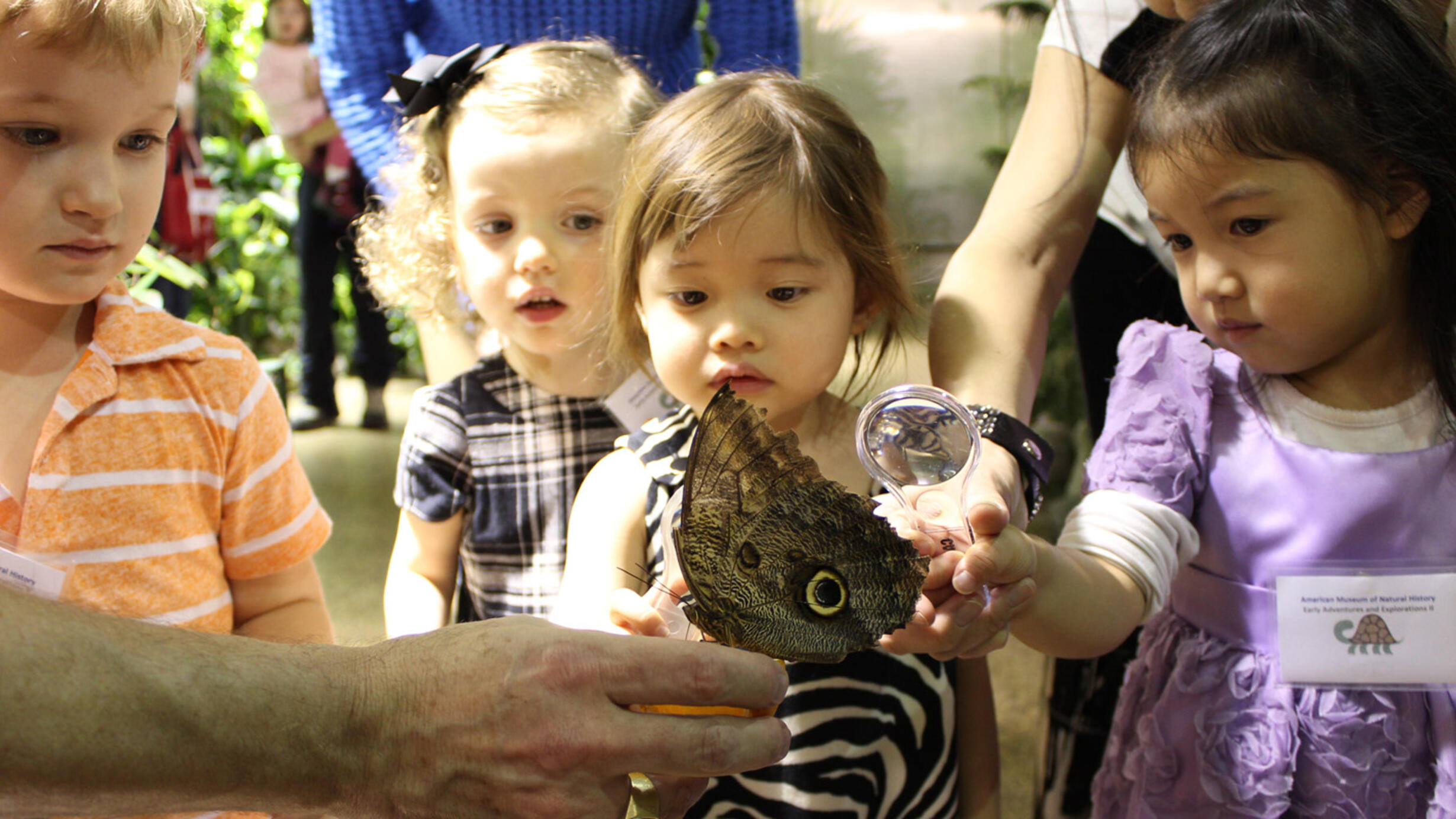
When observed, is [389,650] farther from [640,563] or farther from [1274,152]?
[1274,152]

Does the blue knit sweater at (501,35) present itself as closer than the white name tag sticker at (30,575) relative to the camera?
No

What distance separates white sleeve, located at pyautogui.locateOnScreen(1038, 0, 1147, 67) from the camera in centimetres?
119

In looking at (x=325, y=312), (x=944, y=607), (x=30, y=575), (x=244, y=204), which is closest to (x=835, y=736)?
(x=944, y=607)

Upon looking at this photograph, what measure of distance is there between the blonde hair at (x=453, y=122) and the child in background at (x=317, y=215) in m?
0.56

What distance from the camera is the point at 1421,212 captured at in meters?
0.96

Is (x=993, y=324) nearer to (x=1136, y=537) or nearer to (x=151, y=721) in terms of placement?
(x=1136, y=537)

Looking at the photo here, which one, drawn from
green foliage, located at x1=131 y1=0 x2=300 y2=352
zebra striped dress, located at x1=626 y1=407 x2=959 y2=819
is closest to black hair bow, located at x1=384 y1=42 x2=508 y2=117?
zebra striped dress, located at x1=626 y1=407 x2=959 y2=819

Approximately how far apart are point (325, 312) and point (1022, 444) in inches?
90.1

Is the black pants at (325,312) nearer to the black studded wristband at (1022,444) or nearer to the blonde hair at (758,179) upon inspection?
the blonde hair at (758,179)

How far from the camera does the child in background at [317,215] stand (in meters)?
2.37

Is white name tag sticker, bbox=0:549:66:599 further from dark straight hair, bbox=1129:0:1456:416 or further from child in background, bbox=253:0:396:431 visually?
child in background, bbox=253:0:396:431

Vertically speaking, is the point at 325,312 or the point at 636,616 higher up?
the point at 325,312

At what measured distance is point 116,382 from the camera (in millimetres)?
992

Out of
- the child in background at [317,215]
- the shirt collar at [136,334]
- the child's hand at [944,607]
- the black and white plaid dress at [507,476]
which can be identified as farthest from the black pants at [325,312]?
the child's hand at [944,607]
